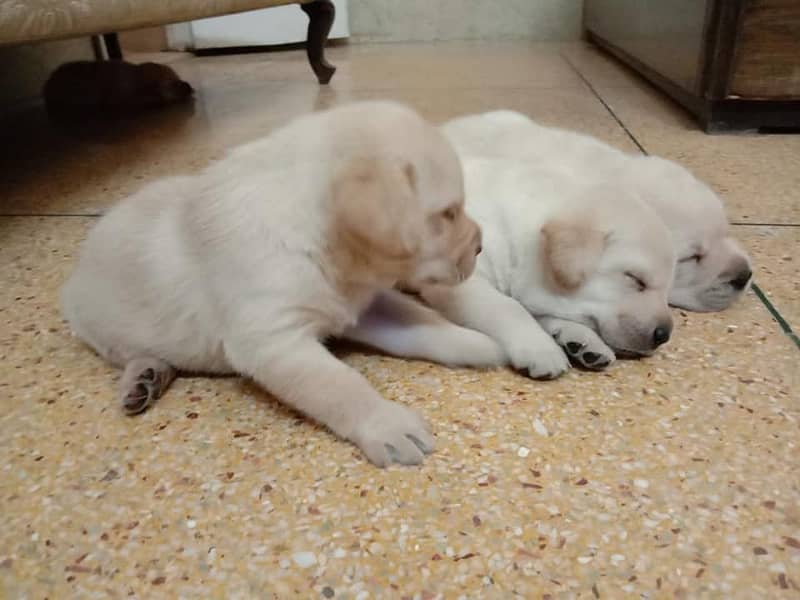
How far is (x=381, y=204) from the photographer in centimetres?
89

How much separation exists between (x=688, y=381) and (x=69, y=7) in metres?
1.65

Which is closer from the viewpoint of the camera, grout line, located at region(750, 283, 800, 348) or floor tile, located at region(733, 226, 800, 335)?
grout line, located at region(750, 283, 800, 348)

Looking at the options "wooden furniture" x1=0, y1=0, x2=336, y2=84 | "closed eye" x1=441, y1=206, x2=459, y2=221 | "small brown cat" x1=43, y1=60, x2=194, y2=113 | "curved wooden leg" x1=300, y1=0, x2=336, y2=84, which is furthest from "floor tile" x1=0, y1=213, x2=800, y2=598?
"curved wooden leg" x1=300, y1=0, x2=336, y2=84

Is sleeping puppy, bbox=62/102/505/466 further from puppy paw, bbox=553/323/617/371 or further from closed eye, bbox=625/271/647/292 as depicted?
closed eye, bbox=625/271/647/292

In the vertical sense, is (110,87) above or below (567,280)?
below

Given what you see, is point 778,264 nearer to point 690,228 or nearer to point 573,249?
point 690,228

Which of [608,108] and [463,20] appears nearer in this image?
[608,108]

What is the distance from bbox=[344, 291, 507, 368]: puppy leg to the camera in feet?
3.81

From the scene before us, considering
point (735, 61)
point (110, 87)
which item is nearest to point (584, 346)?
point (735, 61)

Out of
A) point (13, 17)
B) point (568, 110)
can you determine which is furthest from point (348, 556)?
point (568, 110)

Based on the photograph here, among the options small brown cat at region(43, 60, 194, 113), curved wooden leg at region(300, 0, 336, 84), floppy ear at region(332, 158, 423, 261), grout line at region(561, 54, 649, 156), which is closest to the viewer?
floppy ear at region(332, 158, 423, 261)

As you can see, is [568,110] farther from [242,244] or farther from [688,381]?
[242,244]

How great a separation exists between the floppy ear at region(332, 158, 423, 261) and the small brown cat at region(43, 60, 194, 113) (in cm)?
256

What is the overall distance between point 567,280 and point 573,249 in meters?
0.06
